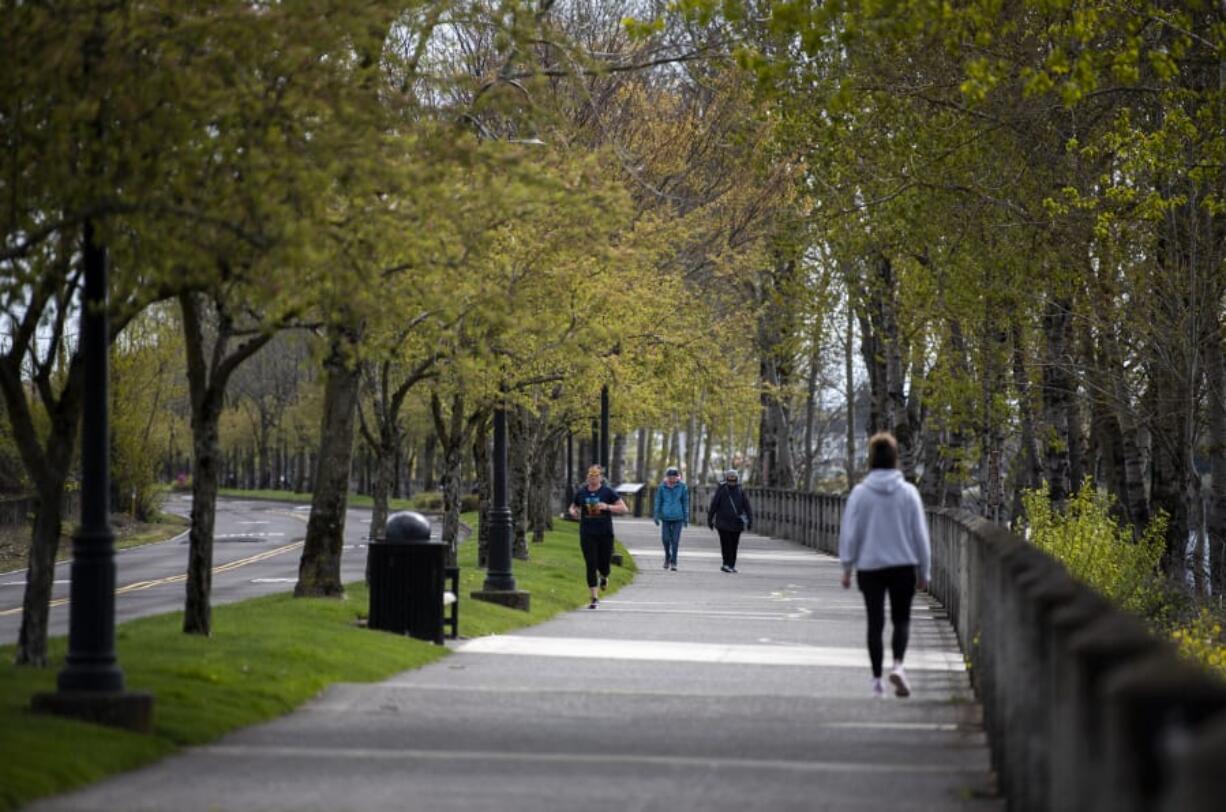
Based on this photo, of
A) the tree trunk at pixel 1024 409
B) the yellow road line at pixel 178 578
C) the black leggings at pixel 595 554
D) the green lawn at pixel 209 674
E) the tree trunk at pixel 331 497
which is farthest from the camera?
the tree trunk at pixel 1024 409

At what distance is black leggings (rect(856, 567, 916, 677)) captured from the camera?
15.1 m

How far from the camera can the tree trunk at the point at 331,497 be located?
2286 centimetres

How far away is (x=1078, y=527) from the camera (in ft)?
85.3

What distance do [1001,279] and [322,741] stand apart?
79.5 feet

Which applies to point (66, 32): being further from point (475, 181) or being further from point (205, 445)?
point (205, 445)

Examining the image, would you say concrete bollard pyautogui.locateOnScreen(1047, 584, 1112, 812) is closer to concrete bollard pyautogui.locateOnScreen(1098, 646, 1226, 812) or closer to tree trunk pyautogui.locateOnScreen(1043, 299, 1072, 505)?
concrete bollard pyautogui.locateOnScreen(1098, 646, 1226, 812)

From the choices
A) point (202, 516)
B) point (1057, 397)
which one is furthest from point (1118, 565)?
point (1057, 397)

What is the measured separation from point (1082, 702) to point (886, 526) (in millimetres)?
8466

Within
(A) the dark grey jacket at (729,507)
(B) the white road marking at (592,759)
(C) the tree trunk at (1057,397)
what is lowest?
(B) the white road marking at (592,759)

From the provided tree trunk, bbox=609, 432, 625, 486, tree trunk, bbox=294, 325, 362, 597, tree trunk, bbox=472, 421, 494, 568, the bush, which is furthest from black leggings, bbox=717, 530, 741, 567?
tree trunk, bbox=609, 432, 625, 486

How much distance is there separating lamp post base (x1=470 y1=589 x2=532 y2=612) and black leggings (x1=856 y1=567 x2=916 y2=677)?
11080 millimetres

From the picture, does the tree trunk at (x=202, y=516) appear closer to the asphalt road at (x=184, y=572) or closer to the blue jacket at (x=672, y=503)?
the asphalt road at (x=184, y=572)

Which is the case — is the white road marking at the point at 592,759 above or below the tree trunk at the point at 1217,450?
below

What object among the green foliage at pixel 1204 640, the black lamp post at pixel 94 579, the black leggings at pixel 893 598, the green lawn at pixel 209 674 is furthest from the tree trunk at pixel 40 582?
the green foliage at pixel 1204 640
